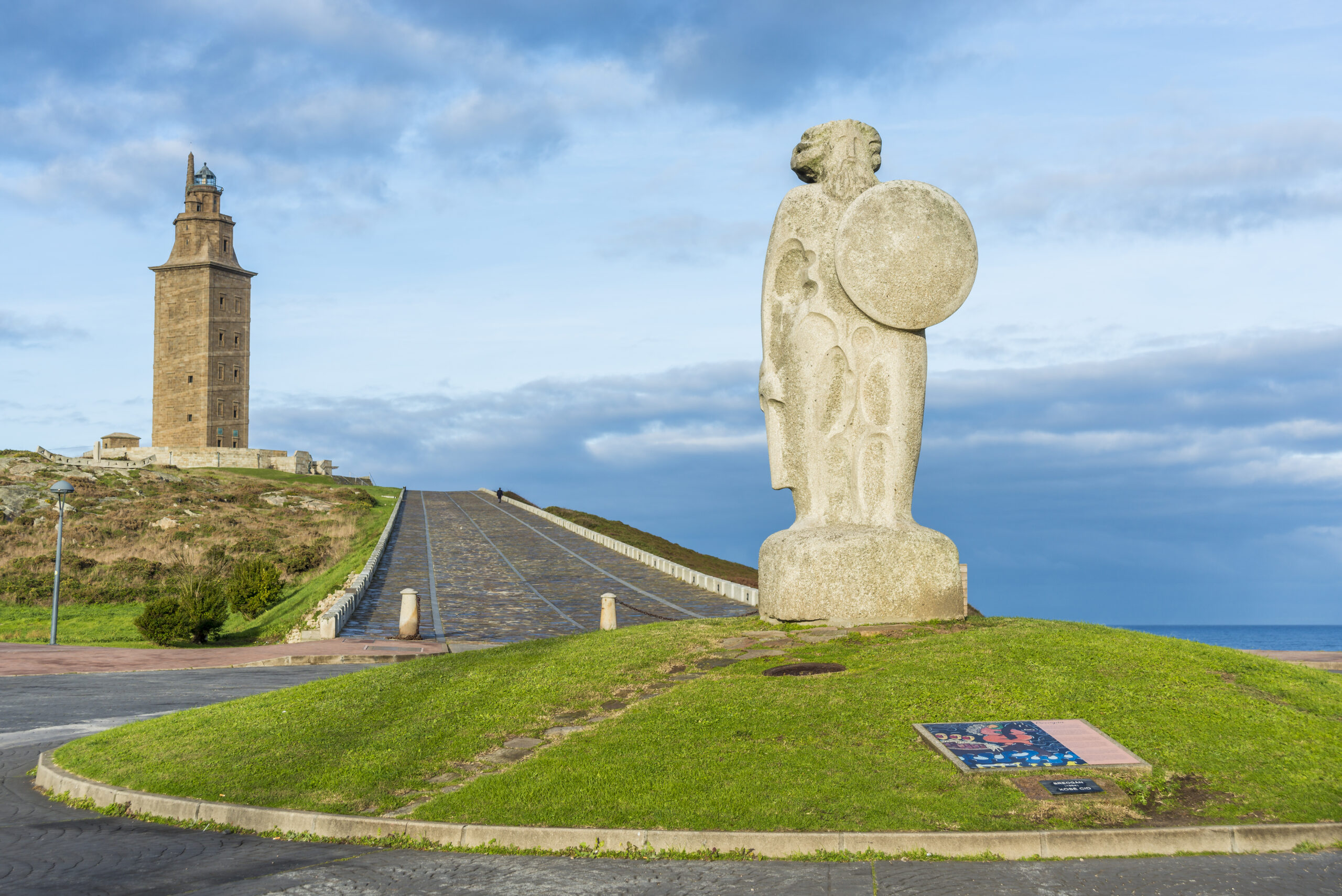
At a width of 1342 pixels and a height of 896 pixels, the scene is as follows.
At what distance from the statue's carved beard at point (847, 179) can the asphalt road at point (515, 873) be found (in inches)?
319

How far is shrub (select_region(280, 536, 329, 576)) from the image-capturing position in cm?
3888

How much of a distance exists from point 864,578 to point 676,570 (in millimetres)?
22039

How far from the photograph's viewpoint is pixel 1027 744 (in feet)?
24.1

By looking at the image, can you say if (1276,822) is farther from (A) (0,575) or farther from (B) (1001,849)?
(A) (0,575)

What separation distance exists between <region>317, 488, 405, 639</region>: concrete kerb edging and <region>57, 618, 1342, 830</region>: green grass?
1125 centimetres

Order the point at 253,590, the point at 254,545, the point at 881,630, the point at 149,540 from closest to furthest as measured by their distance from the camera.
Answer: the point at 881,630
the point at 253,590
the point at 254,545
the point at 149,540

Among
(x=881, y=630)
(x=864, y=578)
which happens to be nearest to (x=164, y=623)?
(x=864, y=578)

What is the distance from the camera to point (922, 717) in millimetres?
7895

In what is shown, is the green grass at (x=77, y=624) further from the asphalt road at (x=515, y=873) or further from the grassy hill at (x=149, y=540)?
the asphalt road at (x=515, y=873)

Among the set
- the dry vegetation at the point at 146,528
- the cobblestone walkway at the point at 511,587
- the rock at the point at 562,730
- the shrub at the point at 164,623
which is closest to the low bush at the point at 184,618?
the shrub at the point at 164,623

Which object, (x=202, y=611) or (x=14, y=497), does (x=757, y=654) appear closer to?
(x=202, y=611)

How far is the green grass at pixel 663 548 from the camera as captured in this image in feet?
131

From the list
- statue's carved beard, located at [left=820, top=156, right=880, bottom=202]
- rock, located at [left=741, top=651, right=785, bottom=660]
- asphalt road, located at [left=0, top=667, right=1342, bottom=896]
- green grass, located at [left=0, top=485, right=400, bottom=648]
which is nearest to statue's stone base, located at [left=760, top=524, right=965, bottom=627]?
rock, located at [left=741, top=651, right=785, bottom=660]

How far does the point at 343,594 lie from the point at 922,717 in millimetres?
21188
